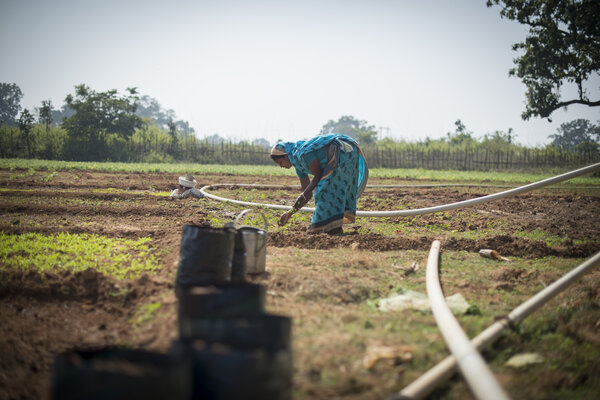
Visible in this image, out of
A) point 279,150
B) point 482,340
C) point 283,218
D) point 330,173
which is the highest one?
point 279,150

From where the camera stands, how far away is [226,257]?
330 centimetres

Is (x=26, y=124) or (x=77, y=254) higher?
(x=26, y=124)

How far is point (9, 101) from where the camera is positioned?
62594mm

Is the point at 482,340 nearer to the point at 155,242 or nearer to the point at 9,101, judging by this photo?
the point at 155,242

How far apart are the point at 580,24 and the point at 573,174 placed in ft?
67.1

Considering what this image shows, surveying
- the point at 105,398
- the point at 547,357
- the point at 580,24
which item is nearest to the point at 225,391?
the point at 105,398

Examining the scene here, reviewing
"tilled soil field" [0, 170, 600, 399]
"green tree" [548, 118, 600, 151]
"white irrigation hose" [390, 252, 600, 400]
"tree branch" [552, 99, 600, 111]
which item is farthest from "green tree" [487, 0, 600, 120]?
"green tree" [548, 118, 600, 151]

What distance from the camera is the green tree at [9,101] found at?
60.9m

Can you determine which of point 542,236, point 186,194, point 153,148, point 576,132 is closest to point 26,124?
point 153,148

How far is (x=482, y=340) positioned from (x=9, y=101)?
7616 cm

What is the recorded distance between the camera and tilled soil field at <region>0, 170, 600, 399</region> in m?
2.69

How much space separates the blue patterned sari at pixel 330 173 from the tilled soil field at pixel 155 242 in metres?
0.30

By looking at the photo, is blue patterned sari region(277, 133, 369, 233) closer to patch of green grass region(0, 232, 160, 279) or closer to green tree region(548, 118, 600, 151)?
patch of green grass region(0, 232, 160, 279)

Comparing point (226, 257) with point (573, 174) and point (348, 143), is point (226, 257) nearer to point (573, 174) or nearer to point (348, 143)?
point (348, 143)
